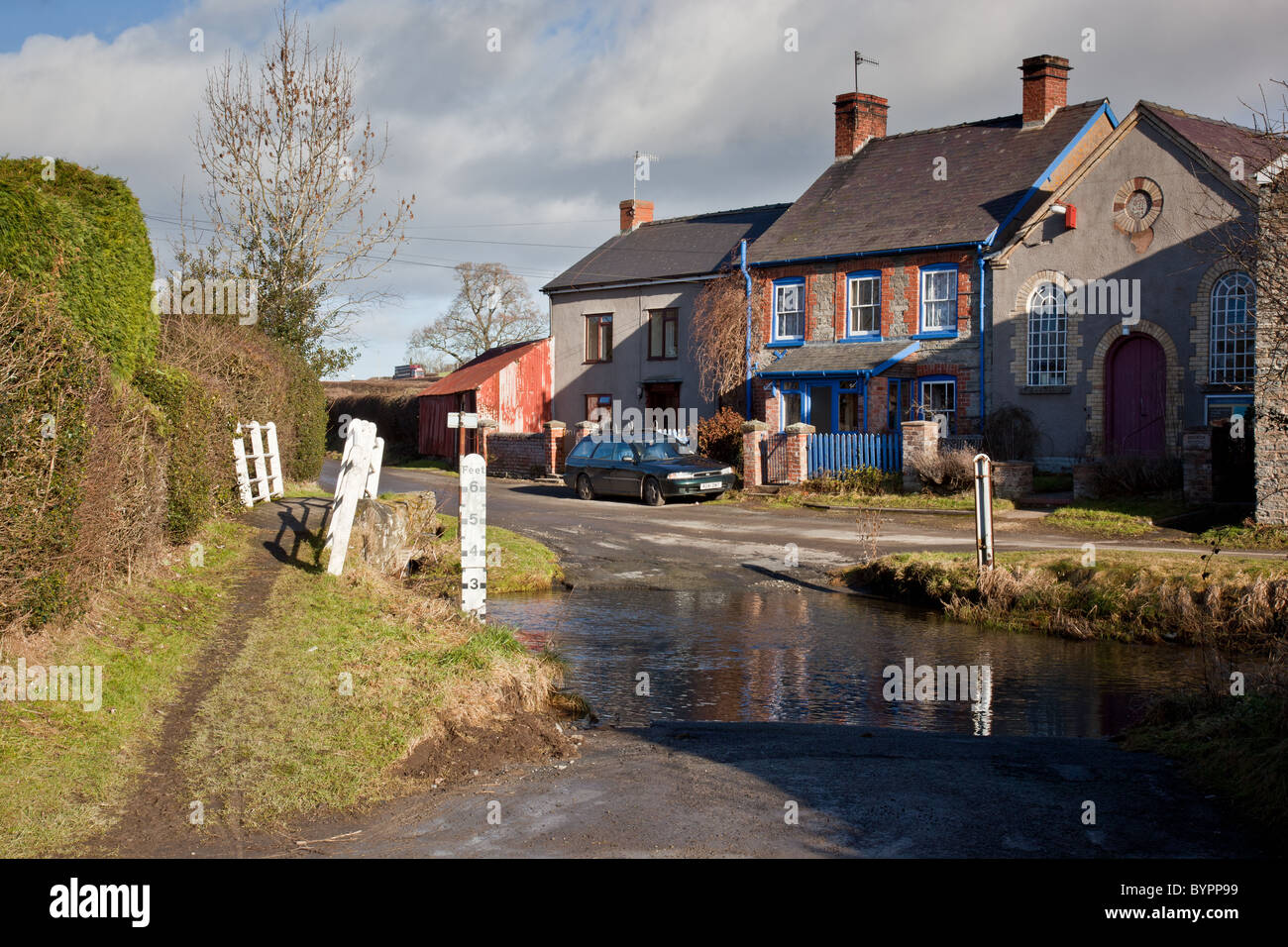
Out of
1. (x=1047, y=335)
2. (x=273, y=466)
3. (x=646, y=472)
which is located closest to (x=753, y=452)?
(x=646, y=472)

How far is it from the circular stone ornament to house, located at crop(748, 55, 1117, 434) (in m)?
3.42

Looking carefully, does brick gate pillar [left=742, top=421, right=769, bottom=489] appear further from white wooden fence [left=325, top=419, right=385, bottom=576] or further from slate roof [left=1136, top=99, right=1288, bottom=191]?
white wooden fence [left=325, top=419, right=385, bottom=576]

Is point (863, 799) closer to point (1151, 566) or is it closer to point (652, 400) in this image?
point (1151, 566)

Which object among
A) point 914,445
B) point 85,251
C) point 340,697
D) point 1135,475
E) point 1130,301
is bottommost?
point 340,697

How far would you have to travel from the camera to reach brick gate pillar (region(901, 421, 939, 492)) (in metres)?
25.5

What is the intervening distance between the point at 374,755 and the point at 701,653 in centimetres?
556

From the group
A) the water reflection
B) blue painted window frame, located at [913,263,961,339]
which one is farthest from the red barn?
the water reflection

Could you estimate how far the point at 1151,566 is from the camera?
520 inches

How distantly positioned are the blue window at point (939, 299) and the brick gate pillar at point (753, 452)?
16.6 feet

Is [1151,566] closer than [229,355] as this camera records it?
Yes

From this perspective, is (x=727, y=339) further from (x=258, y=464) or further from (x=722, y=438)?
(x=258, y=464)

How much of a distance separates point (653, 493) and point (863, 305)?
852 cm

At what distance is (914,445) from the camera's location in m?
25.7
